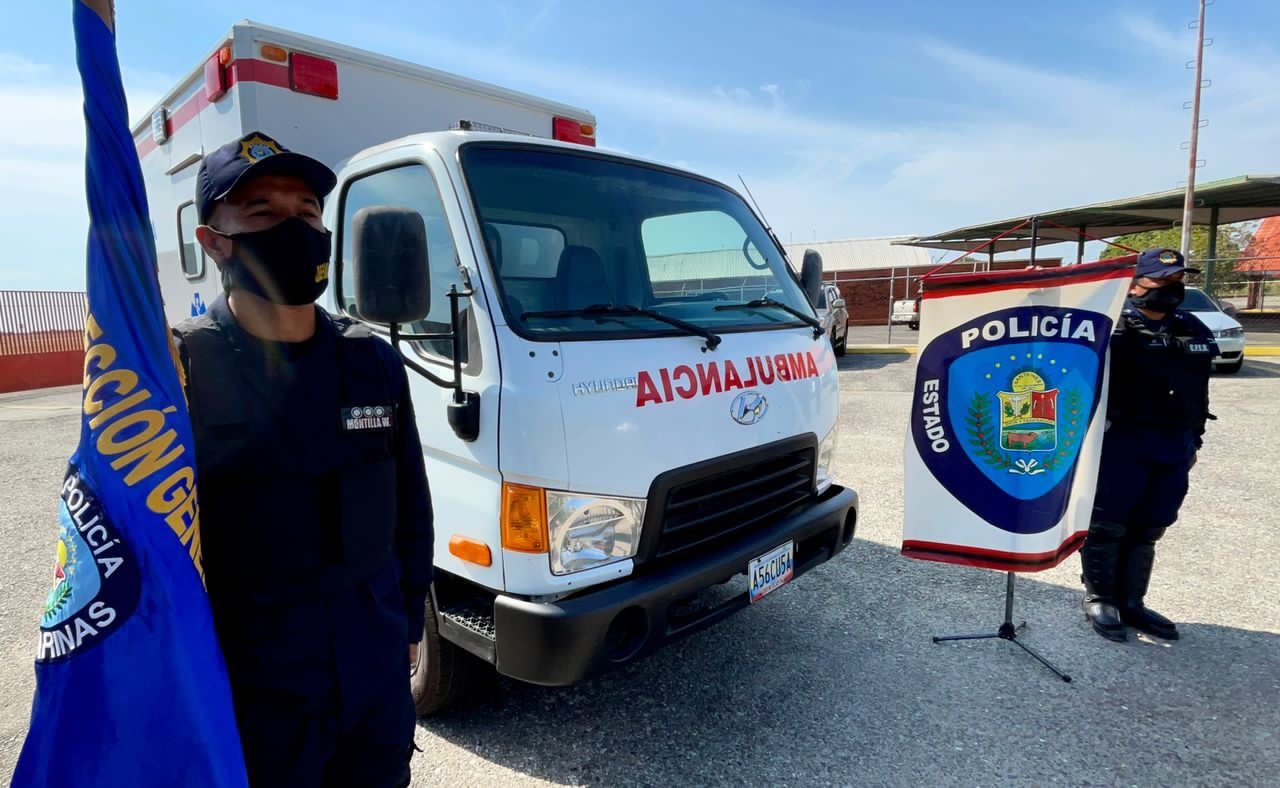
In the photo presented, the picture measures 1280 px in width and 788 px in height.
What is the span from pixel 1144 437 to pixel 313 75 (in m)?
4.27

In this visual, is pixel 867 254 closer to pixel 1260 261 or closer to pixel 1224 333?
pixel 1260 261

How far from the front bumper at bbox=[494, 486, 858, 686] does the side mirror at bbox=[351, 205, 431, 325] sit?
96cm

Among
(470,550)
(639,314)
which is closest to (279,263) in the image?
(470,550)

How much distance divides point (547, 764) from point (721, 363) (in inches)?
62.5

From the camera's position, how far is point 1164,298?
3.34 meters

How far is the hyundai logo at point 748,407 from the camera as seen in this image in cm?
261

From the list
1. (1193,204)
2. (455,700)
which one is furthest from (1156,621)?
(1193,204)

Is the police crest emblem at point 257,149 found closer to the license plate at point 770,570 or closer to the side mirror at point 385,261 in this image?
the side mirror at point 385,261

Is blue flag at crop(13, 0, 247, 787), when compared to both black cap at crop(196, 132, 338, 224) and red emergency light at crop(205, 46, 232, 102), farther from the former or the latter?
red emergency light at crop(205, 46, 232, 102)

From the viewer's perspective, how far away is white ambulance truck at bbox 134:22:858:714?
2.18 metres

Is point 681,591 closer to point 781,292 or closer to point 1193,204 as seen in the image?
point 781,292

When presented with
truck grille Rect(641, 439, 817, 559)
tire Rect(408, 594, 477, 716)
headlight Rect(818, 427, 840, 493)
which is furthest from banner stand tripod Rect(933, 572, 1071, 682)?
tire Rect(408, 594, 477, 716)

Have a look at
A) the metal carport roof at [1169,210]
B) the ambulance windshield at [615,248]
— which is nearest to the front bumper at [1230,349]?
the metal carport roof at [1169,210]

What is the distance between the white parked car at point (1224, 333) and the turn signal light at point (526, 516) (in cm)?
1261
